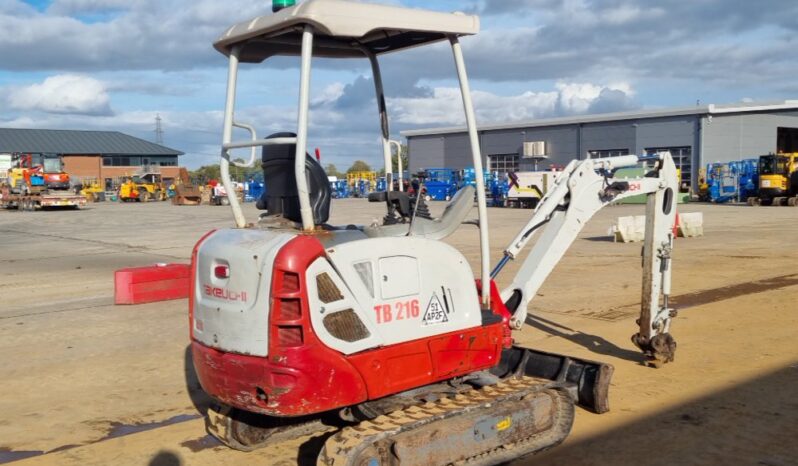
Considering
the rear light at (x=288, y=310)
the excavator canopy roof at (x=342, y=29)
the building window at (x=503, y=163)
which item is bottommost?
the rear light at (x=288, y=310)

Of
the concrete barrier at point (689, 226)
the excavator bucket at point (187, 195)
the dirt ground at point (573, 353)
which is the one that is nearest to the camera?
the dirt ground at point (573, 353)

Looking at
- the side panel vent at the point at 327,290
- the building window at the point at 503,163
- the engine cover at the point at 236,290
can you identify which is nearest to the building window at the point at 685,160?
the building window at the point at 503,163

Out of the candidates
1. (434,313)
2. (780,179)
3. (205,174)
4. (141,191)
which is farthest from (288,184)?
(205,174)

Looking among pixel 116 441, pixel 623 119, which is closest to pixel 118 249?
pixel 116 441

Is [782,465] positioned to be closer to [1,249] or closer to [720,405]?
[720,405]

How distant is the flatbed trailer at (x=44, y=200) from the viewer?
42812mm

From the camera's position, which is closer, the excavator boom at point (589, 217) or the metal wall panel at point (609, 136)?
the excavator boom at point (589, 217)

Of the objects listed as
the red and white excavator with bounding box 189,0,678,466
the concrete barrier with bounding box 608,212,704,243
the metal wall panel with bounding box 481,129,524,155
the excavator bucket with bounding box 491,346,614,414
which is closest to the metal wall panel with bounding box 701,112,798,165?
the metal wall panel with bounding box 481,129,524,155

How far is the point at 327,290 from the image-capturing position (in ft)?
13.7

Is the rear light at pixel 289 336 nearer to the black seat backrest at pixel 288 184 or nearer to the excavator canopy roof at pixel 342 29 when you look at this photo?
the black seat backrest at pixel 288 184

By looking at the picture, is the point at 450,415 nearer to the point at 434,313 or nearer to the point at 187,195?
the point at 434,313

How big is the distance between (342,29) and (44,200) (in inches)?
1693

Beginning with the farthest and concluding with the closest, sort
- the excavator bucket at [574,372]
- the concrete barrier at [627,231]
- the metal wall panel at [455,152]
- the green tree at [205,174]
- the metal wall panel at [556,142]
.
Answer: the green tree at [205,174], the metal wall panel at [455,152], the metal wall panel at [556,142], the concrete barrier at [627,231], the excavator bucket at [574,372]

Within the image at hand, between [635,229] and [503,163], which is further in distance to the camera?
[503,163]
